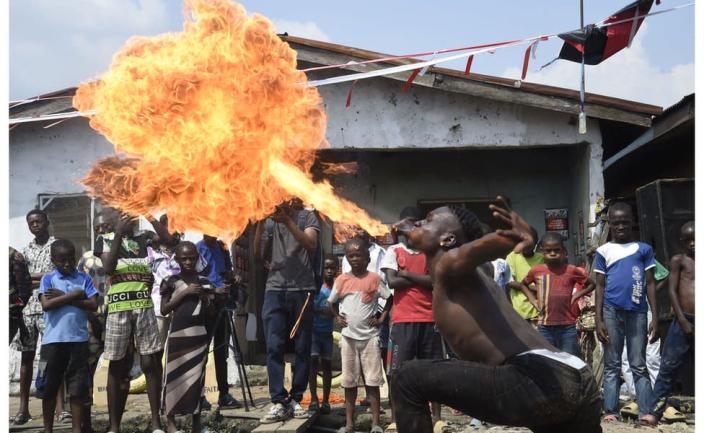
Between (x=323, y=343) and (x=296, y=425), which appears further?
(x=323, y=343)

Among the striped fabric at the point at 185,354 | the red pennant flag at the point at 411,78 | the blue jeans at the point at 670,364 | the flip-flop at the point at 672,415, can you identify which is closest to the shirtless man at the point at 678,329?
the blue jeans at the point at 670,364

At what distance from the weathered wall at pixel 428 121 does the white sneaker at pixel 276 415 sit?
4.17 meters

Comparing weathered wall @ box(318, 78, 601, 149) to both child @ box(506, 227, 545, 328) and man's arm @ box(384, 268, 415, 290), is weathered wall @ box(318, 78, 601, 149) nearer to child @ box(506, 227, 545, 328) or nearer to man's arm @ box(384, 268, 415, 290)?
child @ box(506, 227, 545, 328)

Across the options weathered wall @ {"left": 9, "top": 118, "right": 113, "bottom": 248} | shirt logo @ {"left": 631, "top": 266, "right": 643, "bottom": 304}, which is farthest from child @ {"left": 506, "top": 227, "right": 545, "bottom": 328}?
weathered wall @ {"left": 9, "top": 118, "right": 113, "bottom": 248}

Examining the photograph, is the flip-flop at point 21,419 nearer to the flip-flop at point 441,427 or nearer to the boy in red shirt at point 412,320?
the boy in red shirt at point 412,320

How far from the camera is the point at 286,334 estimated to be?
8016mm

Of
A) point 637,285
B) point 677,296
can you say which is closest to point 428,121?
point 637,285

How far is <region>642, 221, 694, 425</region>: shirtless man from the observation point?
7578mm

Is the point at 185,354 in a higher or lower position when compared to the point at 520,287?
lower

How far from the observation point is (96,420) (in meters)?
8.43

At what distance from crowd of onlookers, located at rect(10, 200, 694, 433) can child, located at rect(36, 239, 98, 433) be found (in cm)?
1

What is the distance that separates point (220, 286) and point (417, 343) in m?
2.15

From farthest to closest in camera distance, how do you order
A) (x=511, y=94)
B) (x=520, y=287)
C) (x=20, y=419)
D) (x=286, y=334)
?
1. (x=511, y=94)
2. (x=520, y=287)
3. (x=20, y=419)
4. (x=286, y=334)

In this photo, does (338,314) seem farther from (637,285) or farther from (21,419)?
(21,419)
